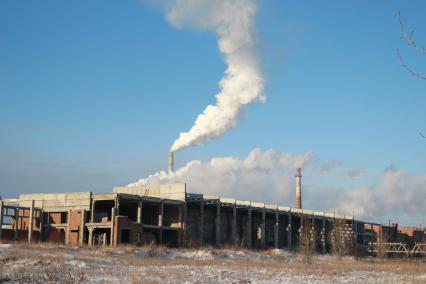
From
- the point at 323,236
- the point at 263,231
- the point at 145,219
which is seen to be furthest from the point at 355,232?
the point at 145,219

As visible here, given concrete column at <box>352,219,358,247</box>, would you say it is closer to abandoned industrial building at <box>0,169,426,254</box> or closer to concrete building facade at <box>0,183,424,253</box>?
abandoned industrial building at <box>0,169,426,254</box>

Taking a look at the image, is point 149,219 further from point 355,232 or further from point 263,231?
point 355,232

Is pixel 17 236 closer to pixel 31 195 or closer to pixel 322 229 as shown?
pixel 31 195

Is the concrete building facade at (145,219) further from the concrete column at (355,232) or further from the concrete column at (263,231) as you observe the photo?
the concrete column at (355,232)

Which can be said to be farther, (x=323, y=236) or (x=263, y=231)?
(x=323, y=236)

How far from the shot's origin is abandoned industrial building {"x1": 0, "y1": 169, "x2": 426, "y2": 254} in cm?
6869

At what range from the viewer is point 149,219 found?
252 ft

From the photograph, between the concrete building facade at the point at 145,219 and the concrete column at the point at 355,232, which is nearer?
the concrete building facade at the point at 145,219

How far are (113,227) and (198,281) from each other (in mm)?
43028

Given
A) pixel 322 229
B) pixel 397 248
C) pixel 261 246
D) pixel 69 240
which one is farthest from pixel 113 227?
pixel 397 248

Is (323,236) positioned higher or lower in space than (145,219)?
lower

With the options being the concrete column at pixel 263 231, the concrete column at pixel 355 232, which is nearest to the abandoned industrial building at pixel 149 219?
the concrete column at pixel 263 231

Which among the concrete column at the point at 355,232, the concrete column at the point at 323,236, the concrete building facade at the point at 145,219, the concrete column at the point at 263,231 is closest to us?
the concrete building facade at the point at 145,219

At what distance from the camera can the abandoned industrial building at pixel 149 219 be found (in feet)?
225
